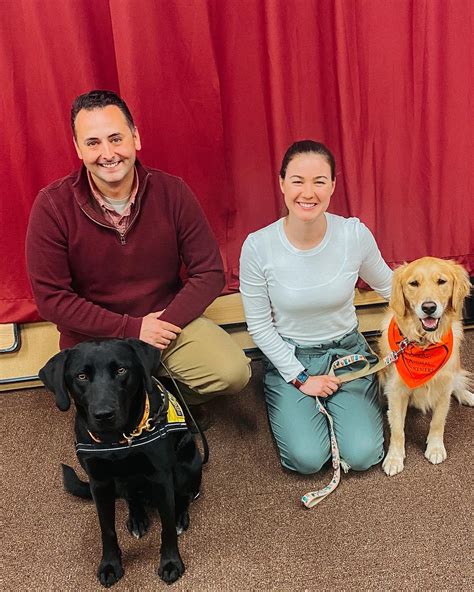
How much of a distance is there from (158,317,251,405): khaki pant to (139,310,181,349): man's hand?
8cm

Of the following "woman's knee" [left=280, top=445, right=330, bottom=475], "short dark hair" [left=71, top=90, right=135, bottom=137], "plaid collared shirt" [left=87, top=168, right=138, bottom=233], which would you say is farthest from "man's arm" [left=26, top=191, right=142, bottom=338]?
"woman's knee" [left=280, top=445, right=330, bottom=475]

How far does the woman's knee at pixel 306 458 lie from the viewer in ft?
5.63

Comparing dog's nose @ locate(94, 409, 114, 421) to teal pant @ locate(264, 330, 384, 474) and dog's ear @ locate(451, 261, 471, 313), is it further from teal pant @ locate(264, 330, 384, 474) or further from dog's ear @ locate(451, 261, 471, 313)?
dog's ear @ locate(451, 261, 471, 313)

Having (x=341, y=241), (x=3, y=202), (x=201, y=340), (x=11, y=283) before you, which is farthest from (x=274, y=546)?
(x=3, y=202)

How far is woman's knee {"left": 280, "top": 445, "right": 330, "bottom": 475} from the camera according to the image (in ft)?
5.63

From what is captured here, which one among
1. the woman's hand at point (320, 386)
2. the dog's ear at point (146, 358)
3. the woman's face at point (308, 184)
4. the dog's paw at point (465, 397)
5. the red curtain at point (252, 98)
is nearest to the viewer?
the dog's ear at point (146, 358)

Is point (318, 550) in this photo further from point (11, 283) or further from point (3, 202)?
point (3, 202)

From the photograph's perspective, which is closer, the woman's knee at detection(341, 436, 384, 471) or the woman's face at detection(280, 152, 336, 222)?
the woman's face at detection(280, 152, 336, 222)

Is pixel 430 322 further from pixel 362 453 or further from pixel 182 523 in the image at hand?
pixel 182 523

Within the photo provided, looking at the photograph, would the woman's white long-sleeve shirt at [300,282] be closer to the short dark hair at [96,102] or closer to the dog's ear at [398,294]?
the dog's ear at [398,294]

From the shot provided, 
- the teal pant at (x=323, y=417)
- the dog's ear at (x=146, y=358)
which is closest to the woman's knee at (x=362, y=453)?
the teal pant at (x=323, y=417)

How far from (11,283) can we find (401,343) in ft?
5.43

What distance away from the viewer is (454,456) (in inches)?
70.7

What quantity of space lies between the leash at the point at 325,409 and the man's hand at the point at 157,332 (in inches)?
22.6
